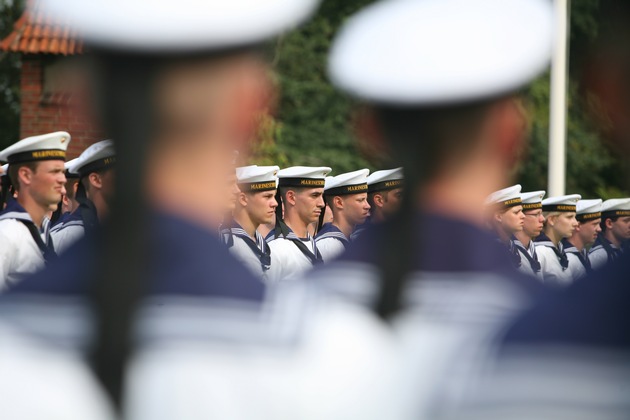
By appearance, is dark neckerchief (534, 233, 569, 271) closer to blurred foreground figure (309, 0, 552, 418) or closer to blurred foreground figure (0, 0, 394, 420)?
blurred foreground figure (309, 0, 552, 418)

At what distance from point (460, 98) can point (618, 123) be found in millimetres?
203

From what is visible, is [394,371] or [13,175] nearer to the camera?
[394,371]

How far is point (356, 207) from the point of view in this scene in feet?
22.2

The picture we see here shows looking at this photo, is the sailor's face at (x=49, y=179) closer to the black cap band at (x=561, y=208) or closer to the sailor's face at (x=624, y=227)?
the sailor's face at (x=624, y=227)

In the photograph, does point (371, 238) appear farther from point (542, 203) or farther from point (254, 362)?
point (542, 203)

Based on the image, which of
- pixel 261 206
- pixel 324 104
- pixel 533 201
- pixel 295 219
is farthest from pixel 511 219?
pixel 324 104

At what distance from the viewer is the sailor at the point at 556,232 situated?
750cm

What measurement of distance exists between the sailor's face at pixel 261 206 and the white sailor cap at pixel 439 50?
4915mm

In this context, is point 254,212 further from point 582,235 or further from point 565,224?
point 582,235

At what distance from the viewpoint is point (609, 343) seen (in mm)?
1088

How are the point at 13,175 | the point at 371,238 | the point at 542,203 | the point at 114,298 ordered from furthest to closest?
the point at 542,203 < the point at 13,175 < the point at 371,238 < the point at 114,298

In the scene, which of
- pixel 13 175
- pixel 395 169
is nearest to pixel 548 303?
pixel 395 169

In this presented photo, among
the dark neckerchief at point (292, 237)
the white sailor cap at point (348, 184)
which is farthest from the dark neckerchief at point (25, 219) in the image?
the white sailor cap at point (348, 184)

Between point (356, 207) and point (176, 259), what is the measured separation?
229 inches
